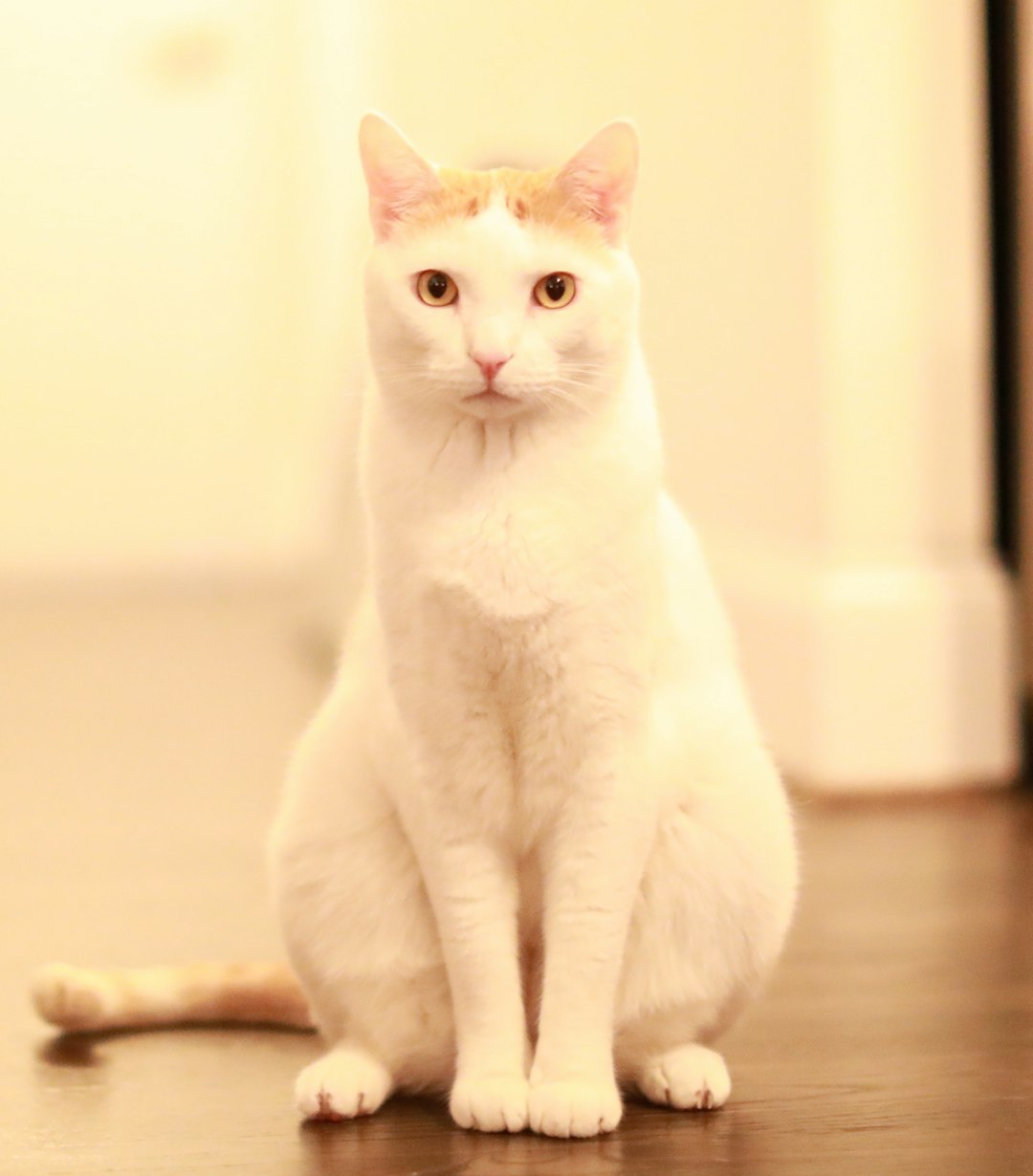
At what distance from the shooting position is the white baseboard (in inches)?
83.5

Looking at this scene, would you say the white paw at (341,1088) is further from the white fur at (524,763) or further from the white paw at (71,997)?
the white paw at (71,997)

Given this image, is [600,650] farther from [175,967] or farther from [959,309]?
[959,309]

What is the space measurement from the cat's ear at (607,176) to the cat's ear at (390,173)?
9cm

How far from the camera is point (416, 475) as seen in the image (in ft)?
3.34

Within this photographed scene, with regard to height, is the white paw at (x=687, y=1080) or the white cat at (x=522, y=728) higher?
the white cat at (x=522, y=728)

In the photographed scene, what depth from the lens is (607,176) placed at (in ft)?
3.39

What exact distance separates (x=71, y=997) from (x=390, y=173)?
69cm

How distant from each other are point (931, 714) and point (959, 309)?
570 mm

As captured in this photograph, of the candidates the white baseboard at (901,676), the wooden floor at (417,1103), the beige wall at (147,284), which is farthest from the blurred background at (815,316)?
the beige wall at (147,284)

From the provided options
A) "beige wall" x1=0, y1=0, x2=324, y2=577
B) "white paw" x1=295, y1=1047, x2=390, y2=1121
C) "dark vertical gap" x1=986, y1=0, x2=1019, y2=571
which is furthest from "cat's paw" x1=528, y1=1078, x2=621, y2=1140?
"beige wall" x1=0, y1=0, x2=324, y2=577

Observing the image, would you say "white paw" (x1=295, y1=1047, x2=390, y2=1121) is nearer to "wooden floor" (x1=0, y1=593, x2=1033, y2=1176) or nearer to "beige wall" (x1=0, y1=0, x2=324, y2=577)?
"wooden floor" (x1=0, y1=593, x2=1033, y2=1176)

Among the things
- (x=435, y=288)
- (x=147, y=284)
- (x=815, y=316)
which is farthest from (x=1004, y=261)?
(x=147, y=284)

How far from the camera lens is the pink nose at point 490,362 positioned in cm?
96

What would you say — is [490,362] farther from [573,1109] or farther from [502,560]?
[573,1109]
